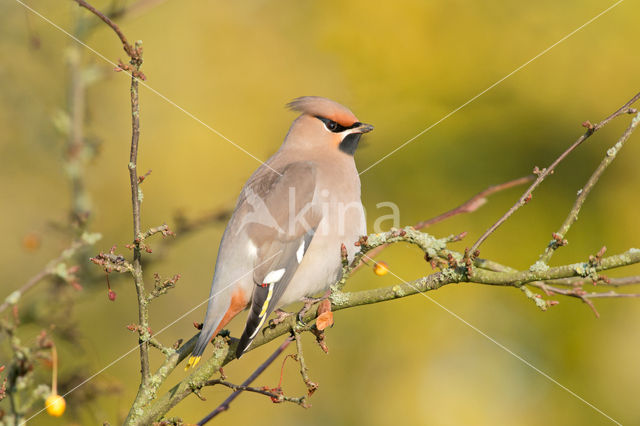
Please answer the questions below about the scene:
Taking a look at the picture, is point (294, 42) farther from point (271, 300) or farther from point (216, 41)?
point (271, 300)

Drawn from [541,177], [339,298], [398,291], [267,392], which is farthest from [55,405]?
[541,177]

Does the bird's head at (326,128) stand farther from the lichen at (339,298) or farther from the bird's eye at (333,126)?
the lichen at (339,298)

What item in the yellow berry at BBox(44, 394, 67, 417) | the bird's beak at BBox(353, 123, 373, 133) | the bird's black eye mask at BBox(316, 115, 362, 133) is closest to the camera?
the yellow berry at BBox(44, 394, 67, 417)

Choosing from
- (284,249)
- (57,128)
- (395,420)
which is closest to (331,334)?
(395,420)

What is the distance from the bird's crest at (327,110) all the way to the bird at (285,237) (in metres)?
0.33

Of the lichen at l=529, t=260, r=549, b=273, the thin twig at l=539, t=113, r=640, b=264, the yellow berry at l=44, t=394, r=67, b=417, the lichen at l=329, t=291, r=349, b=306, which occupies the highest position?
the thin twig at l=539, t=113, r=640, b=264

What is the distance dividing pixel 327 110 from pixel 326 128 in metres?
0.10

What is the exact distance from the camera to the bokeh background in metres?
4.64

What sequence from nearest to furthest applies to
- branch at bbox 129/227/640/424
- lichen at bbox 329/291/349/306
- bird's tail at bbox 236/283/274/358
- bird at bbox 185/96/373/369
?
branch at bbox 129/227/640/424
lichen at bbox 329/291/349/306
bird's tail at bbox 236/283/274/358
bird at bbox 185/96/373/369

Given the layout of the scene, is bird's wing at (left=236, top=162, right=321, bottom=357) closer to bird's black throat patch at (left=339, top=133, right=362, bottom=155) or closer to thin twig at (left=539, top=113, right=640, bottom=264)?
bird's black throat patch at (left=339, top=133, right=362, bottom=155)

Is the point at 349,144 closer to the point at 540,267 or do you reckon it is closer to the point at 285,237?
the point at 285,237

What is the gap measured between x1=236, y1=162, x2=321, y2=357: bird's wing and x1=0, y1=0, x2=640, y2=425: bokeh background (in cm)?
70

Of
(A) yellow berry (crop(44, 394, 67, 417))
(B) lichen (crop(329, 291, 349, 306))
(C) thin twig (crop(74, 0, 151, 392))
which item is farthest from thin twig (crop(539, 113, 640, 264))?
(A) yellow berry (crop(44, 394, 67, 417))

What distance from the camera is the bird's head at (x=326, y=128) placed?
13.5 ft
